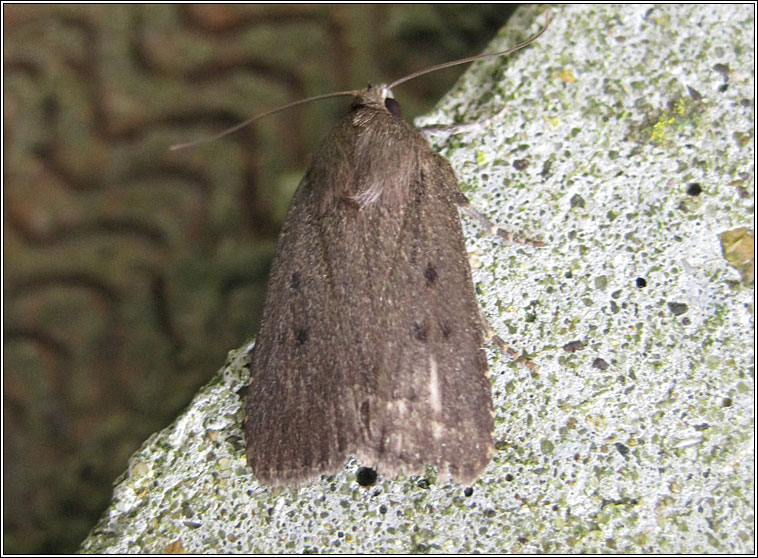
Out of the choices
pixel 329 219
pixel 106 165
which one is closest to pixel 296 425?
pixel 329 219

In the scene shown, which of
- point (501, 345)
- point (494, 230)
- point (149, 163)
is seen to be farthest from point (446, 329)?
point (149, 163)

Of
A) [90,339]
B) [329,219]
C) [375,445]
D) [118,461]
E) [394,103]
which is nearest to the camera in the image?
[375,445]

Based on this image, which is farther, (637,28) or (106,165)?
(106,165)

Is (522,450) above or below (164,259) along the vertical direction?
below

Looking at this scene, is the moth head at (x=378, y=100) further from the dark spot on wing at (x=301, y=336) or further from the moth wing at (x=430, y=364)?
the dark spot on wing at (x=301, y=336)

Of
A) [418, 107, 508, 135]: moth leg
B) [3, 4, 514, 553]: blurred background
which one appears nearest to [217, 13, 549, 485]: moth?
[418, 107, 508, 135]: moth leg

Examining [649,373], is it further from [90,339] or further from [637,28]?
[90,339]

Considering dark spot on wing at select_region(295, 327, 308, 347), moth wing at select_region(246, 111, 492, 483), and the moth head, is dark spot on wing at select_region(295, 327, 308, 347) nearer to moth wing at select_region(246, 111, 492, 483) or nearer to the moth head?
moth wing at select_region(246, 111, 492, 483)
